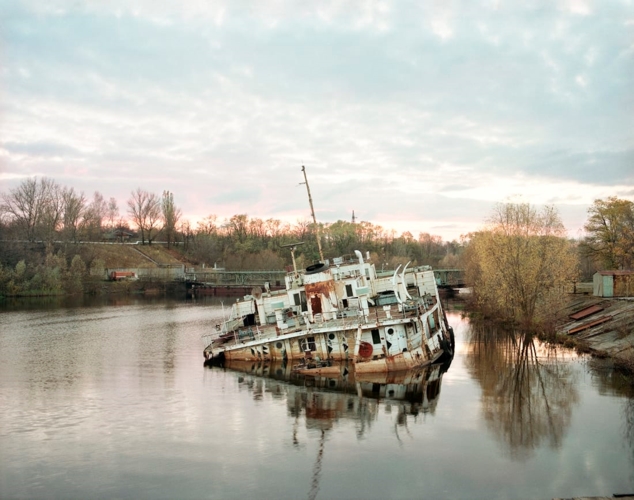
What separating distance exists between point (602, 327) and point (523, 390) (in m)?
17.9

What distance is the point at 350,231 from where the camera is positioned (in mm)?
176000

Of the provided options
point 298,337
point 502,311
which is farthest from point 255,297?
point 502,311

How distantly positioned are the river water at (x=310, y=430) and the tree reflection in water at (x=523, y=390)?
150 mm

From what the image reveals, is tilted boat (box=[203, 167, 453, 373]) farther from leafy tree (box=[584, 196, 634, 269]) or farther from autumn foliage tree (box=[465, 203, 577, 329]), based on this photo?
leafy tree (box=[584, 196, 634, 269])

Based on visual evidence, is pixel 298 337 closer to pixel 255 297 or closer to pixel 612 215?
pixel 255 297

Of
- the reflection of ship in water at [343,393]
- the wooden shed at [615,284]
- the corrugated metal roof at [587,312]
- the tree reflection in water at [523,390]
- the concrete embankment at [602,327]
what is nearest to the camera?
the tree reflection in water at [523,390]

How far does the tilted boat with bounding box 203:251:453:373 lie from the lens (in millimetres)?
38219

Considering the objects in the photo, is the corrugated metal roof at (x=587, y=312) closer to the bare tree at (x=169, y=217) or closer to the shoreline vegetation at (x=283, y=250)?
the shoreline vegetation at (x=283, y=250)

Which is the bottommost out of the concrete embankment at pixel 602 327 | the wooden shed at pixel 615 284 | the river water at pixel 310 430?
the river water at pixel 310 430

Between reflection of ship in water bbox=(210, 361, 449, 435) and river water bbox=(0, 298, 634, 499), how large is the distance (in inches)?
5.5

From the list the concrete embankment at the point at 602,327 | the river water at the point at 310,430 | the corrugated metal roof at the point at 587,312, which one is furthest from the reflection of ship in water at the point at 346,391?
the corrugated metal roof at the point at 587,312

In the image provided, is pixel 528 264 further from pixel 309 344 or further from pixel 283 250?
pixel 283 250

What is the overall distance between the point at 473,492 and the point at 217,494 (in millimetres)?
9464

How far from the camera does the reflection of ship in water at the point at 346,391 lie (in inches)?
1227
